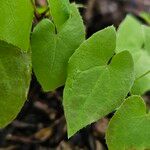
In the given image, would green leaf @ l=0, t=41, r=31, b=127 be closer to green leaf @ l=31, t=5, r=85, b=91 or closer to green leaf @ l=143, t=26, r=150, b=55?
green leaf @ l=31, t=5, r=85, b=91

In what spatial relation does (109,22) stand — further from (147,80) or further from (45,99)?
(147,80)

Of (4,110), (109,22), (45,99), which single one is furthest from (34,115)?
(4,110)

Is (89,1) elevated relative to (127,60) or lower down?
lower down

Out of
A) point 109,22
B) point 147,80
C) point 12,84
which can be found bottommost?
point 109,22

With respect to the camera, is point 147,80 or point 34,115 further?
point 34,115

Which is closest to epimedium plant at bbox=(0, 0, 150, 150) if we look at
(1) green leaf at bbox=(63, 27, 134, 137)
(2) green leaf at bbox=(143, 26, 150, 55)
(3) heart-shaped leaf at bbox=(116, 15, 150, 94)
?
(1) green leaf at bbox=(63, 27, 134, 137)

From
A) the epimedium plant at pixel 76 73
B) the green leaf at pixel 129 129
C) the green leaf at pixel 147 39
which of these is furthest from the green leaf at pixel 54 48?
the green leaf at pixel 147 39
